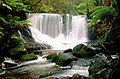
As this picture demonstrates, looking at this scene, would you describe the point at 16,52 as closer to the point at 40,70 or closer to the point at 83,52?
the point at 40,70

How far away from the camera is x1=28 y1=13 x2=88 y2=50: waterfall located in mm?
17084

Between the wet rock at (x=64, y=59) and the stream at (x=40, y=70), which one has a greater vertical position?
the wet rock at (x=64, y=59)

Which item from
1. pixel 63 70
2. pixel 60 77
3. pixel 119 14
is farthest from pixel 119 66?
pixel 63 70

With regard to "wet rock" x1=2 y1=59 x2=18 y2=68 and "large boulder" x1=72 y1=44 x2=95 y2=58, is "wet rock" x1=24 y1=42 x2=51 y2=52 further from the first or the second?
"large boulder" x1=72 y1=44 x2=95 y2=58

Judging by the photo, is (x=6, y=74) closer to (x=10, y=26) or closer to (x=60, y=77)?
(x=60, y=77)

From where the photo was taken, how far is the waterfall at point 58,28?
1708 cm

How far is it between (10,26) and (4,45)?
0.94 m

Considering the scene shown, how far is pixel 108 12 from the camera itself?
795 centimetres

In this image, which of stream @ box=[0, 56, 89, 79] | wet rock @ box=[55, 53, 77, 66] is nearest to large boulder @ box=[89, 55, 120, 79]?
stream @ box=[0, 56, 89, 79]

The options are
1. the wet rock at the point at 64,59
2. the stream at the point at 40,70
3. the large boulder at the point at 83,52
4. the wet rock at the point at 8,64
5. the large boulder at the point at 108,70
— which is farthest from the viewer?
the large boulder at the point at 83,52

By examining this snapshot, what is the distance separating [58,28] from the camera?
18312 mm

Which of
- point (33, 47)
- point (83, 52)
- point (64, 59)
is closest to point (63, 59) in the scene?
point (64, 59)

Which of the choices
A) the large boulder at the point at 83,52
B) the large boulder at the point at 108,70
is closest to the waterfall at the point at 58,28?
the large boulder at the point at 83,52

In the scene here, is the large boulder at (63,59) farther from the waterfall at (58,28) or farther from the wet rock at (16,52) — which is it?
the waterfall at (58,28)
